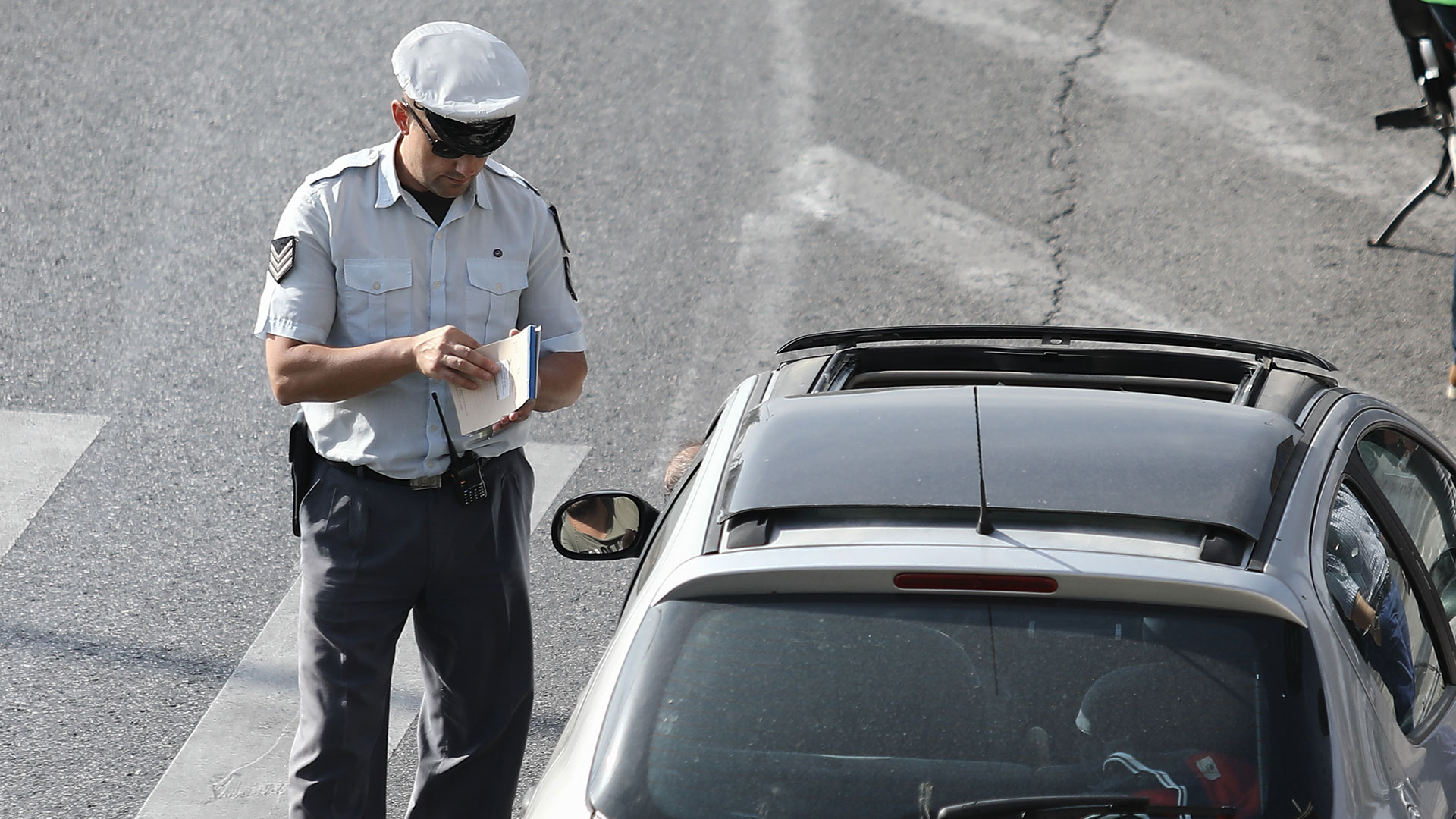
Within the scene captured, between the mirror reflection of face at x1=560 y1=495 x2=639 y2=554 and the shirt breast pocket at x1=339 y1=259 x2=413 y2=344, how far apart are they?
0.63m

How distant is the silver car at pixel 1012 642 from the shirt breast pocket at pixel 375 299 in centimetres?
114

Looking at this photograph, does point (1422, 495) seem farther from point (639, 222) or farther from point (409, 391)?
point (639, 222)

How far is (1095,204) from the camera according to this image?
8539mm

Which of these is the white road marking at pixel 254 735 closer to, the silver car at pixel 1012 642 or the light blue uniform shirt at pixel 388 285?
the light blue uniform shirt at pixel 388 285

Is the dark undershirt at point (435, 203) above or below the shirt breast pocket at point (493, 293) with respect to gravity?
above

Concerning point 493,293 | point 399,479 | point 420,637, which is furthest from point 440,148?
point 420,637

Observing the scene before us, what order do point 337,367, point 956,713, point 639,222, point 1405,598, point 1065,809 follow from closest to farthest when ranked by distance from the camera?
point 1065,809
point 956,713
point 1405,598
point 337,367
point 639,222

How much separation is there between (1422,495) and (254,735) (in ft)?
11.9

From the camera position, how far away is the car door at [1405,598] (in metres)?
2.65

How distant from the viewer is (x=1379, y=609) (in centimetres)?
296

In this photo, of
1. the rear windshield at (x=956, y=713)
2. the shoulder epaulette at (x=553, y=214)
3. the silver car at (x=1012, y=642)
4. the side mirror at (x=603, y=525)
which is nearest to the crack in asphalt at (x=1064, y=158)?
the shoulder epaulette at (x=553, y=214)

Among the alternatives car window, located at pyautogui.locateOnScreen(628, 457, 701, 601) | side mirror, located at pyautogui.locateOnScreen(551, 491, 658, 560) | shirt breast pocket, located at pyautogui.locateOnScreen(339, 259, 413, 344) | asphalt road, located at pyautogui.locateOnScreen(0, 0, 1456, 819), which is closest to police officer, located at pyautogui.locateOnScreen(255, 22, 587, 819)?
shirt breast pocket, located at pyautogui.locateOnScreen(339, 259, 413, 344)

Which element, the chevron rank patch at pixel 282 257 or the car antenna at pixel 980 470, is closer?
the car antenna at pixel 980 470

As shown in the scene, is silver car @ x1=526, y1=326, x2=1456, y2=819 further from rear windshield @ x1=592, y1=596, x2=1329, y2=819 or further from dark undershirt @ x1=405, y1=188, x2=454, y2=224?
dark undershirt @ x1=405, y1=188, x2=454, y2=224
